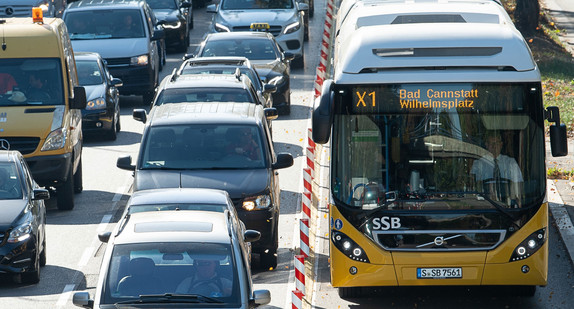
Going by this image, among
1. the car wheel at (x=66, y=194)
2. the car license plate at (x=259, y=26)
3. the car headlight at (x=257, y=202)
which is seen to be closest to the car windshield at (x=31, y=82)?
the car wheel at (x=66, y=194)

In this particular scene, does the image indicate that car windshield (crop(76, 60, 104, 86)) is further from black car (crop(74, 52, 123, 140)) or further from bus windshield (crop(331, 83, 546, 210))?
bus windshield (crop(331, 83, 546, 210))

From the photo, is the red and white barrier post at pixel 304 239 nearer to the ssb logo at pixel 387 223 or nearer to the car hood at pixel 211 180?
the car hood at pixel 211 180

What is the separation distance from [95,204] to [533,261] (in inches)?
331

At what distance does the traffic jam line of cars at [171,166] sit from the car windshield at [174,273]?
0.01 metres

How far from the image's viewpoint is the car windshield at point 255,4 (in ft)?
103

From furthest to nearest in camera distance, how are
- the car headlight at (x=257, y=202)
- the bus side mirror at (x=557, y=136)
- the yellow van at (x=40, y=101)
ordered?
1. the yellow van at (x=40, y=101)
2. the car headlight at (x=257, y=202)
3. the bus side mirror at (x=557, y=136)

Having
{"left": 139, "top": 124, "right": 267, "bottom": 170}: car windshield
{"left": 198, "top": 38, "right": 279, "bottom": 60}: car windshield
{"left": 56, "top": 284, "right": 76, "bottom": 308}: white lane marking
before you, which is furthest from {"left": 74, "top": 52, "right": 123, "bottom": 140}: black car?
{"left": 56, "top": 284, "right": 76, "bottom": 308}: white lane marking

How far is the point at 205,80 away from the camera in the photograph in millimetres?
19656

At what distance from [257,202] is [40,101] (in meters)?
5.45

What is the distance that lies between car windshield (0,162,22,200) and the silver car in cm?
1566

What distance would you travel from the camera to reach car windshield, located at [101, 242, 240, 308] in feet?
30.8

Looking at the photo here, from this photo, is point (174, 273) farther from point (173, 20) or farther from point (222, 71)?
point (173, 20)

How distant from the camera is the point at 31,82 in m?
18.1

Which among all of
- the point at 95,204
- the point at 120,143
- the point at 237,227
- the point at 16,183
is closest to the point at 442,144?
the point at 237,227
